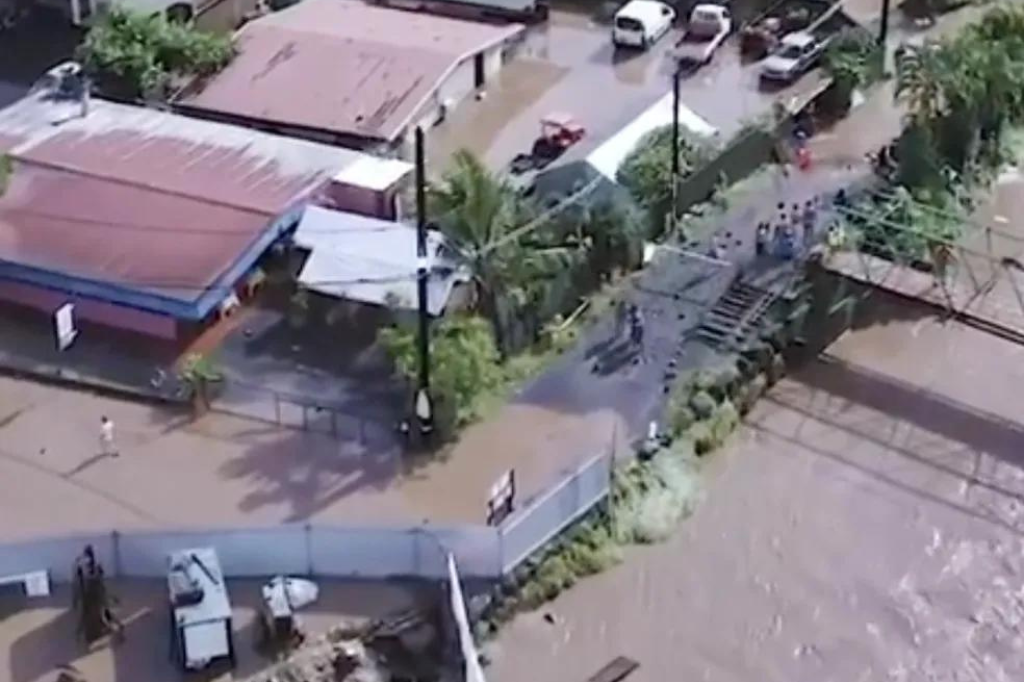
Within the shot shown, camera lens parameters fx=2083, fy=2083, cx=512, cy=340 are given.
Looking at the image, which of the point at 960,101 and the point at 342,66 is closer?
the point at 960,101

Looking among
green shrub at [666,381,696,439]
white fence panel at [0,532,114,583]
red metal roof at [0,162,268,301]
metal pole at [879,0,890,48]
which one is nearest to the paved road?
metal pole at [879,0,890,48]

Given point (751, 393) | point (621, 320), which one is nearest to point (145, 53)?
point (621, 320)

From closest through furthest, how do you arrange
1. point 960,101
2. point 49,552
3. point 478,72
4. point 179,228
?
point 49,552 < point 179,228 < point 960,101 < point 478,72

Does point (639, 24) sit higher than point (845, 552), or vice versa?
point (639, 24)

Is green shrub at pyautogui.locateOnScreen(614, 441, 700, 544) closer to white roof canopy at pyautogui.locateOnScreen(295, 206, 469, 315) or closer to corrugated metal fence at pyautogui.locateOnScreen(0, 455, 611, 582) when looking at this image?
corrugated metal fence at pyautogui.locateOnScreen(0, 455, 611, 582)

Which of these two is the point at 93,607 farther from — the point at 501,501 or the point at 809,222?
the point at 809,222

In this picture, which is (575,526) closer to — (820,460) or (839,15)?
(820,460)

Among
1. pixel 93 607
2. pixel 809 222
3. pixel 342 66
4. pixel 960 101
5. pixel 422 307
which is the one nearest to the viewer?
pixel 93 607

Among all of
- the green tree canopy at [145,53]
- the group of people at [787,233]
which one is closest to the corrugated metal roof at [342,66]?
the green tree canopy at [145,53]
